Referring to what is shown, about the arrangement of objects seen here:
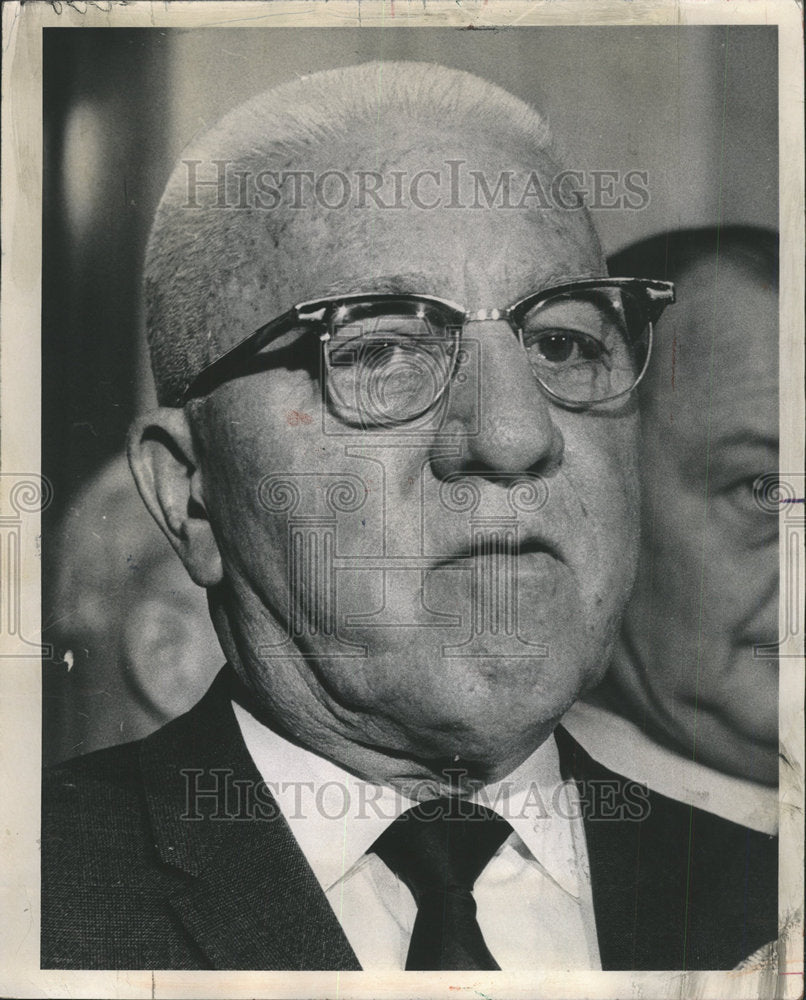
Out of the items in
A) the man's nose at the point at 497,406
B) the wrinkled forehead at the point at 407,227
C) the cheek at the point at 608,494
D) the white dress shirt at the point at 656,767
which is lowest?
the white dress shirt at the point at 656,767

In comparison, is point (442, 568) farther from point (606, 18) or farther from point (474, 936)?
point (606, 18)

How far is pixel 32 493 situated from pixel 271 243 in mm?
673

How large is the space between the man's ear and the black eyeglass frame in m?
0.09

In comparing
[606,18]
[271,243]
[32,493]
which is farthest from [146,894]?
[606,18]

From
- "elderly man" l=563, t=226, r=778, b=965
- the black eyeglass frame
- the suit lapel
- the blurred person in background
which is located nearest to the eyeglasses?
the black eyeglass frame

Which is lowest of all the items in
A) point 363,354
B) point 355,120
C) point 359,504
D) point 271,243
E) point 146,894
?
point 146,894

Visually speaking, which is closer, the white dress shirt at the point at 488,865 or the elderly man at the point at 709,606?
the white dress shirt at the point at 488,865

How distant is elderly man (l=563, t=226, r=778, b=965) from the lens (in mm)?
2031

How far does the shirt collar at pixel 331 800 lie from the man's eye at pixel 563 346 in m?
0.73

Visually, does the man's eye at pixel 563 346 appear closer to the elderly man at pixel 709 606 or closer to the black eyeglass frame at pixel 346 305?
the black eyeglass frame at pixel 346 305

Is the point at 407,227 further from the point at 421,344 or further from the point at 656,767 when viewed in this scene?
the point at 656,767

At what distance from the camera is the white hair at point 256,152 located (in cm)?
187

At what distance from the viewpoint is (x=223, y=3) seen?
203 cm

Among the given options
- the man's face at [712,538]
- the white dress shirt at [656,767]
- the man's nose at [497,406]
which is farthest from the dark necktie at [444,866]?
the man's nose at [497,406]
